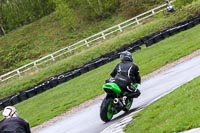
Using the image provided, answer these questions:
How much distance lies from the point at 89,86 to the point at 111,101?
11077mm

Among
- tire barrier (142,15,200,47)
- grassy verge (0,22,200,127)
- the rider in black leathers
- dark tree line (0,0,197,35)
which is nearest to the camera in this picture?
the rider in black leathers

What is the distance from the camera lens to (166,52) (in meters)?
26.8

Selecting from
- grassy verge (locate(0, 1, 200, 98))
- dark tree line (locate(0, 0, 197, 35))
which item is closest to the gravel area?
grassy verge (locate(0, 1, 200, 98))

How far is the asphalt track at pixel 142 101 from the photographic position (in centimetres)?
1389

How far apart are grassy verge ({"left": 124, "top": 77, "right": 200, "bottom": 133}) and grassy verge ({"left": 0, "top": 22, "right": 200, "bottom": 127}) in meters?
7.95

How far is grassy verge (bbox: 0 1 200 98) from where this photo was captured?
37.1 meters

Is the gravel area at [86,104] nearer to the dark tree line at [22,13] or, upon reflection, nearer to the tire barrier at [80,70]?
the tire barrier at [80,70]

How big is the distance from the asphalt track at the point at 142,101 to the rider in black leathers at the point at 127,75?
608mm

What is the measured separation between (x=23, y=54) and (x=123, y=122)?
1834 inches

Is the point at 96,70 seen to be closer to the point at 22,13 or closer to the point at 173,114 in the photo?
the point at 173,114

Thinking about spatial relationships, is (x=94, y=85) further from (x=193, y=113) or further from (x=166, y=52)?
(x=193, y=113)

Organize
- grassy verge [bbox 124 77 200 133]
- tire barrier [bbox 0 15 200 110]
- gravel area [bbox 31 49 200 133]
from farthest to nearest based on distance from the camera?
tire barrier [bbox 0 15 200 110] < gravel area [bbox 31 49 200 133] < grassy verge [bbox 124 77 200 133]

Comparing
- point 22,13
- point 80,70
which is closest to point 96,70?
point 80,70

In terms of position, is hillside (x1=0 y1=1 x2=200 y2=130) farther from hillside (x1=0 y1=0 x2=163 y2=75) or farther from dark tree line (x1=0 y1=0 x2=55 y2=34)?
dark tree line (x1=0 y1=0 x2=55 y2=34)
